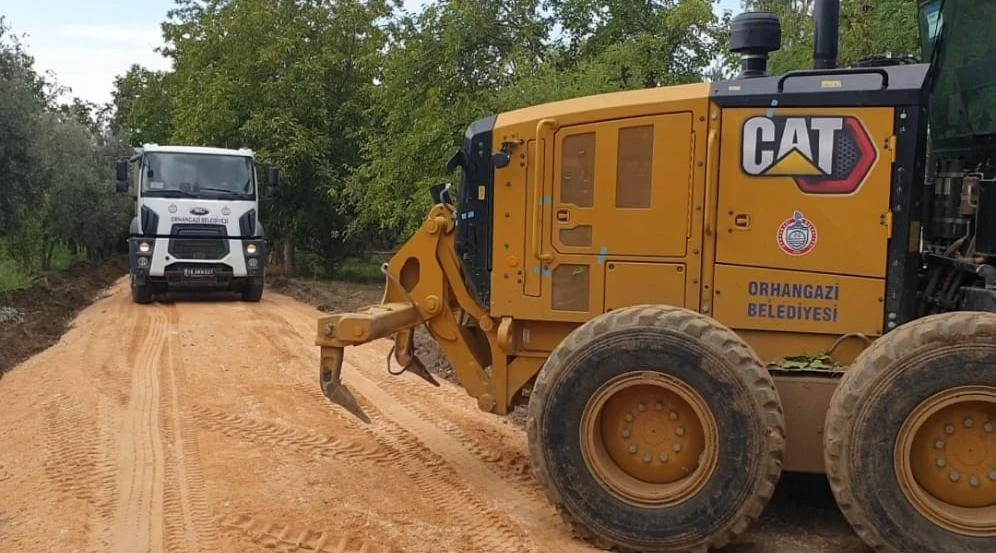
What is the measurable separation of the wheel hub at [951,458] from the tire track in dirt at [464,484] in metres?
1.71

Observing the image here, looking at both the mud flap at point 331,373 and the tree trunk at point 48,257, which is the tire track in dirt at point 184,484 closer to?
the mud flap at point 331,373

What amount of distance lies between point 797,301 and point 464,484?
2446mm

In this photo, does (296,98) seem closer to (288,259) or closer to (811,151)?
(288,259)

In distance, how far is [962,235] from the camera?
210 inches

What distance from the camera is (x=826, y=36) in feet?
18.7

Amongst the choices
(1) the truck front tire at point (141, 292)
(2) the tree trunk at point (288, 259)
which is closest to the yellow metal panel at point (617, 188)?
(1) the truck front tire at point (141, 292)

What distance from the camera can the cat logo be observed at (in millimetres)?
4855

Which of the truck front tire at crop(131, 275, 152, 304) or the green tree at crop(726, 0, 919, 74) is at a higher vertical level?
the green tree at crop(726, 0, 919, 74)

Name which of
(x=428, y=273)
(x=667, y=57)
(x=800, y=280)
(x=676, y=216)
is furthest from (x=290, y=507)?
(x=667, y=57)

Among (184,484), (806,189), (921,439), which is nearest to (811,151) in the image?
(806,189)

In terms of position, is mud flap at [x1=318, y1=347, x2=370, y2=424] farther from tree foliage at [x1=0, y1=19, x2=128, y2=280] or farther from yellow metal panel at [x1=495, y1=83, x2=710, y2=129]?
tree foliage at [x1=0, y1=19, x2=128, y2=280]

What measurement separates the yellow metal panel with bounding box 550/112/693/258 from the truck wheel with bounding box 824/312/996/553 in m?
1.29

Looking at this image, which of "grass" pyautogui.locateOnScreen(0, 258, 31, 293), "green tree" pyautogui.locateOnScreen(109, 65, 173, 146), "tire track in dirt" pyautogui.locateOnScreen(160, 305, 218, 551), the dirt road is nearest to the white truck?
"grass" pyautogui.locateOnScreen(0, 258, 31, 293)

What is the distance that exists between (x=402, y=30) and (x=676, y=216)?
11678 mm
